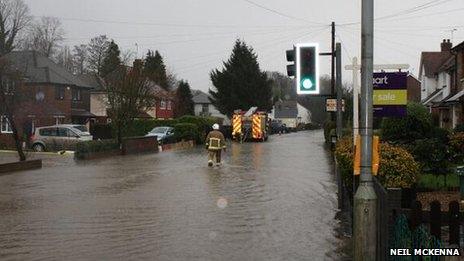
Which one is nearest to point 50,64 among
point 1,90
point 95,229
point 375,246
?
point 1,90

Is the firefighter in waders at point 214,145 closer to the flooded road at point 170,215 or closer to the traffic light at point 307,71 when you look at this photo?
the flooded road at point 170,215

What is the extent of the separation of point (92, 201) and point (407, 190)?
763 cm

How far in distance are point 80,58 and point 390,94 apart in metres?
95.2

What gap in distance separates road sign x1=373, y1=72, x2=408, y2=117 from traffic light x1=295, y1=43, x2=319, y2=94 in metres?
1.52

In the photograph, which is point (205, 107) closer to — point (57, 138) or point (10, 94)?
point (57, 138)

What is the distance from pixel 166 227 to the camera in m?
Result: 11.2

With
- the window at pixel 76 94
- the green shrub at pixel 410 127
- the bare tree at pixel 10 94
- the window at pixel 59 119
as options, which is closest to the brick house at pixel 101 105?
the window at pixel 76 94

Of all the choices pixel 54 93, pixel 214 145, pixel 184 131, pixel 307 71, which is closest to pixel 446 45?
pixel 184 131

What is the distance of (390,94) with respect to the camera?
10.4 meters

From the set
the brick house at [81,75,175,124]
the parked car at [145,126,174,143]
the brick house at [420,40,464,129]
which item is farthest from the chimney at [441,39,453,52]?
the brick house at [81,75,175,124]

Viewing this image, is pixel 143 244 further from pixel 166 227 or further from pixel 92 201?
pixel 92 201

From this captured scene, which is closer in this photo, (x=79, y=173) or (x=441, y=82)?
(x=79, y=173)

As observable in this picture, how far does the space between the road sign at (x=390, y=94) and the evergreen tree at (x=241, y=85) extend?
68.5 metres

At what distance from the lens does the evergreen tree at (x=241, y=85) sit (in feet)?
260
